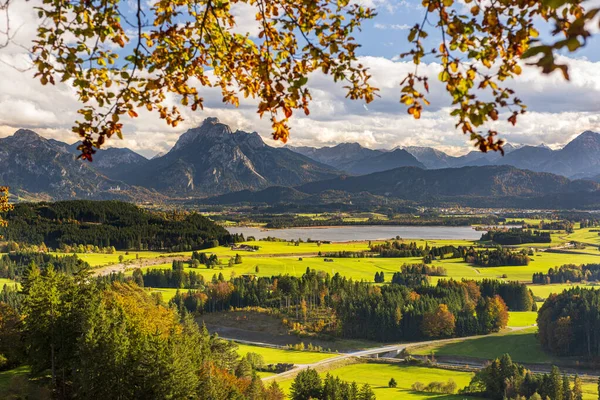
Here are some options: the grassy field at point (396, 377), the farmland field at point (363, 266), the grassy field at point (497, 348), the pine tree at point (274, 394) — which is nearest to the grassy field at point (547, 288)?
the farmland field at point (363, 266)

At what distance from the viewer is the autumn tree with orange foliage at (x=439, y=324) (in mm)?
97875

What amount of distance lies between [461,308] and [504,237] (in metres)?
92.4

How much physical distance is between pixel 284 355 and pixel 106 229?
121m

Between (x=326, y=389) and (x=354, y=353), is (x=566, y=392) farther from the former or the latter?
(x=354, y=353)

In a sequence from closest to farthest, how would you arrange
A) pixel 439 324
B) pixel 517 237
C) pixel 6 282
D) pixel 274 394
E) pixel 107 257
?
pixel 274 394
pixel 439 324
pixel 6 282
pixel 107 257
pixel 517 237

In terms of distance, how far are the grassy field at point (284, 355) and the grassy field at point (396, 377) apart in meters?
5.21

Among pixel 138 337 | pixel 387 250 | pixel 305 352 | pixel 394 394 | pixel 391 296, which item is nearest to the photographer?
pixel 138 337

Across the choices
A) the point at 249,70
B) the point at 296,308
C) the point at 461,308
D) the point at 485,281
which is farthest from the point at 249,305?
the point at 249,70

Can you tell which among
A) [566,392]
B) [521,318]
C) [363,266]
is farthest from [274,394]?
[363,266]

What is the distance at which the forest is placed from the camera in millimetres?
170000

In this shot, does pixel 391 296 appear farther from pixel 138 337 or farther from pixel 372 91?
pixel 372 91

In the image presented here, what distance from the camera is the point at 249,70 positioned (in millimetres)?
6309

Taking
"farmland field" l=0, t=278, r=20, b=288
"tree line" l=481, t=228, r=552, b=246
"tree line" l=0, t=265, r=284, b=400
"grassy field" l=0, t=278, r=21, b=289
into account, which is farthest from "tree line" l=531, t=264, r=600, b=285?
"farmland field" l=0, t=278, r=20, b=288

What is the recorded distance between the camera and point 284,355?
81625 millimetres
